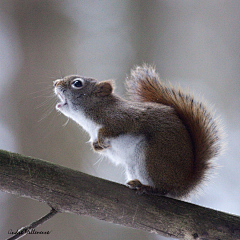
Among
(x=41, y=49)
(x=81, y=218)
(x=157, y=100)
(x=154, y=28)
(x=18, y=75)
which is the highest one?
(x=154, y=28)

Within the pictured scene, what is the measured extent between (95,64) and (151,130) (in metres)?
1.56

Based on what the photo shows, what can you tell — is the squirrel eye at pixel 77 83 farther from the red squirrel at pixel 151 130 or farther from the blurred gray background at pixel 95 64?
the blurred gray background at pixel 95 64

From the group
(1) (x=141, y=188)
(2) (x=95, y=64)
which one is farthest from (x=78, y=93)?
Result: (2) (x=95, y=64)

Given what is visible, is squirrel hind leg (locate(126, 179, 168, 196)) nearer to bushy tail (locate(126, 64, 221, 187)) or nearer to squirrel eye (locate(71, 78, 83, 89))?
bushy tail (locate(126, 64, 221, 187))

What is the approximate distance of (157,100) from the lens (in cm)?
172

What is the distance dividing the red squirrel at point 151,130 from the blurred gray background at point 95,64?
18 cm

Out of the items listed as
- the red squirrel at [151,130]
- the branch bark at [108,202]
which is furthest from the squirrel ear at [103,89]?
the branch bark at [108,202]

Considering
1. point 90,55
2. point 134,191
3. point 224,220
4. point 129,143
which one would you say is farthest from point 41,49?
point 224,220

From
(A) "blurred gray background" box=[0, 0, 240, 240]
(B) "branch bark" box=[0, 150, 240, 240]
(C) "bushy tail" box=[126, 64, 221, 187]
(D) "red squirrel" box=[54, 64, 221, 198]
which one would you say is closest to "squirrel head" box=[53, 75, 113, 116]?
(D) "red squirrel" box=[54, 64, 221, 198]

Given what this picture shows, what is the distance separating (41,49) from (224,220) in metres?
1.99

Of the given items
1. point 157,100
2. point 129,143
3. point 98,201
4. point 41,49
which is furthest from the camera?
point 41,49

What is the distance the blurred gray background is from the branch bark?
0.93 ft

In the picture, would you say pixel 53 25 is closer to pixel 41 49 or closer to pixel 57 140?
pixel 41 49

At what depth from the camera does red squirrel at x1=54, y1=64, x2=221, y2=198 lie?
1449mm
